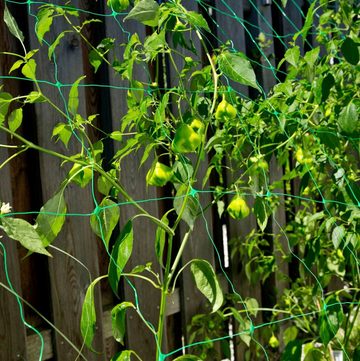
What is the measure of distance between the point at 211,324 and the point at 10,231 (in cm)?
147

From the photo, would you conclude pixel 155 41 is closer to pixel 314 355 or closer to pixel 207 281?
pixel 207 281

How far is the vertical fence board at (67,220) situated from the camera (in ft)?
6.74

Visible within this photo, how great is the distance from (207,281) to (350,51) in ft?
1.91

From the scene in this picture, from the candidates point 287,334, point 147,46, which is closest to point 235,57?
point 147,46

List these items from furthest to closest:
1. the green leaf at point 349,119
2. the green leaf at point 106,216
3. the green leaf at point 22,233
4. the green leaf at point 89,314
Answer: the green leaf at point 349,119, the green leaf at point 106,216, the green leaf at point 89,314, the green leaf at point 22,233

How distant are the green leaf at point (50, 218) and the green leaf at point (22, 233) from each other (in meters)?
0.07

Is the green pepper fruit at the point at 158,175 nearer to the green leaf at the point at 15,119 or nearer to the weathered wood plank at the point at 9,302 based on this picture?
the green leaf at the point at 15,119

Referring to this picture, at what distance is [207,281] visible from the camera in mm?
1257

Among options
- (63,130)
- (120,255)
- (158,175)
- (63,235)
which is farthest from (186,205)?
(63,235)

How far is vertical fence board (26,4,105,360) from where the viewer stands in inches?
80.9

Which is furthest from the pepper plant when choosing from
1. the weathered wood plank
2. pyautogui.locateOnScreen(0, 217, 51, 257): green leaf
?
the weathered wood plank

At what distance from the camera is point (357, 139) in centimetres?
176

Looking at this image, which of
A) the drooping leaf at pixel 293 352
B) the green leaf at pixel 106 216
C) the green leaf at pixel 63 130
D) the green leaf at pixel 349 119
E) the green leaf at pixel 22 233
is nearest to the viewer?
the green leaf at pixel 22 233

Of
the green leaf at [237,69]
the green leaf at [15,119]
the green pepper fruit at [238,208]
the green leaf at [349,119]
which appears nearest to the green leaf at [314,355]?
the green pepper fruit at [238,208]
